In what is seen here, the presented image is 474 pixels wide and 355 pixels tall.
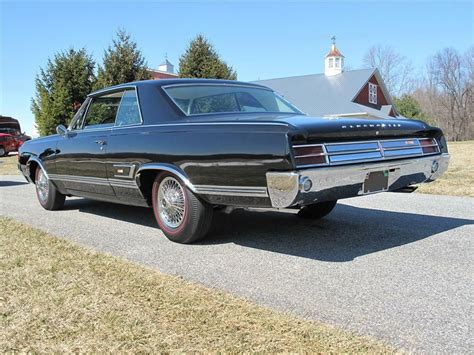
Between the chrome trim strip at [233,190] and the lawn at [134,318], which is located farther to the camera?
the chrome trim strip at [233,190]

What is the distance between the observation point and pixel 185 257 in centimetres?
414

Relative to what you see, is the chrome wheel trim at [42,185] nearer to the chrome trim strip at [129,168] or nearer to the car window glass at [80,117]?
the car window glass at [80,117]

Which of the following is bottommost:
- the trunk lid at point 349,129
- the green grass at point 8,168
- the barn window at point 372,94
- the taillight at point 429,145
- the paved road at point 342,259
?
the green grass at point 8,168

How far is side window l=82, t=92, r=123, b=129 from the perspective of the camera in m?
5.44

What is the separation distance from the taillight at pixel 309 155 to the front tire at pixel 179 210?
44.4 inches

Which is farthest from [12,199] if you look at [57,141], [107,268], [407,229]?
[407,229]

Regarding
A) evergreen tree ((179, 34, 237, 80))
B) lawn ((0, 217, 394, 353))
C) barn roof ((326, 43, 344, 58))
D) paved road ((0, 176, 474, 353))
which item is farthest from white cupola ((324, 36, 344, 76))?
lawn ((0, 217, 394, 353))

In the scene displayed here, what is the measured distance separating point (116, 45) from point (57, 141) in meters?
20.4

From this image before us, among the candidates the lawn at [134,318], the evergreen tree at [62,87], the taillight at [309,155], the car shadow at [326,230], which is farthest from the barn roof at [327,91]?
the lawn at [134,318]

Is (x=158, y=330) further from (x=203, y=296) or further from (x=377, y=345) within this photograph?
(x=377, y=345)

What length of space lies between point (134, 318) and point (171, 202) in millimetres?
1846

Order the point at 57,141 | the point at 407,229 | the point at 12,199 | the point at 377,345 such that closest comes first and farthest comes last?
the point at 377,345
the point at 407,229
the point at 57,141
the point at 12,199

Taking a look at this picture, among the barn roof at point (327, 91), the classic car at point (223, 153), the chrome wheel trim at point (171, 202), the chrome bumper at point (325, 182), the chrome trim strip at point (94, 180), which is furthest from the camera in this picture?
the barn roof at point (327, 91)

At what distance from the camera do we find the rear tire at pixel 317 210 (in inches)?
215
